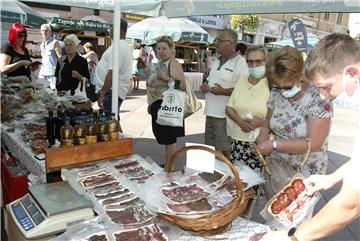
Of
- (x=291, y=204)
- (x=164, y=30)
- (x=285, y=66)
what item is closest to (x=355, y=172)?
(x=291, y=204)

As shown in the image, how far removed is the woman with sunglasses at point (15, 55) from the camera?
4406 millimetres

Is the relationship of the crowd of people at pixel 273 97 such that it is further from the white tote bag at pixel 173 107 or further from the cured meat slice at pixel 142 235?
the cured meat slice at pixel 142 235

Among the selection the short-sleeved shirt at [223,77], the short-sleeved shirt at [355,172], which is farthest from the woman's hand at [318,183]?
the short-sleeved shirt at [223,77]

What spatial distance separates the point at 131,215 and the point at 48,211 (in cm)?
39

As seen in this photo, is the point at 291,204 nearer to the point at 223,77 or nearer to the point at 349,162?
the point at 349,162

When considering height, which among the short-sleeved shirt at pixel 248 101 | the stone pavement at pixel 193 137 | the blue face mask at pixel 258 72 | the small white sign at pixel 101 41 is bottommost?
the stone pavement at pixel 193 137

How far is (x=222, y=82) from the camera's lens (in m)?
3.80

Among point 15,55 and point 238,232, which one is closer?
point 238,232

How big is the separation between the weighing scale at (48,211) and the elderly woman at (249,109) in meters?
1.71

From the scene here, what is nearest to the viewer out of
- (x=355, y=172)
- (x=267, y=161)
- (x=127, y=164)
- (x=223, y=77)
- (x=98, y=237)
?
(x=355, y=172)

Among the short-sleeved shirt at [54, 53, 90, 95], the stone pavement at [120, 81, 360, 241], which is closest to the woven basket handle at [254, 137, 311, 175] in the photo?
the stone pavement at [120, 81, 360, 241]

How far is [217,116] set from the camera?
3.90 meters

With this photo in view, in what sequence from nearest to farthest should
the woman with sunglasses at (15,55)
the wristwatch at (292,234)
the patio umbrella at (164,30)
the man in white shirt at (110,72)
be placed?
the wristwatch at (292,234), the man in white shirt at (110,72), the woman with sunglasses at (15,55), the patio umbrella at (164,30)

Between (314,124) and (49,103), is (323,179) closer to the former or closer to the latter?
(314,124)
